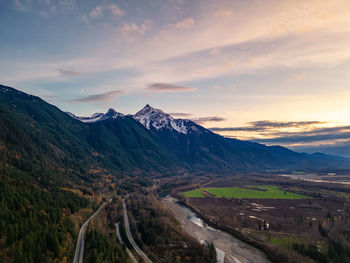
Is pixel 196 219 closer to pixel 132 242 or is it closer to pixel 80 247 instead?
pixel 132 242

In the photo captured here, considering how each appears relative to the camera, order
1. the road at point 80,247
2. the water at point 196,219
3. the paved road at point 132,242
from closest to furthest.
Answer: the road at point 80,247, the paved road at point 132,242, the water at point 196,219

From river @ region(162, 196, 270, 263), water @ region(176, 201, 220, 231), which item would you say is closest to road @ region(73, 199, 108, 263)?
river @ region(162, 196, 270, 263)

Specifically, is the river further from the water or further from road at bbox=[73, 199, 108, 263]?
road at bbox=[73, 199, 108, 263]

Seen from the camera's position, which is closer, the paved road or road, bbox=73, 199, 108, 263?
road, bbox=73, 199, 108, 263

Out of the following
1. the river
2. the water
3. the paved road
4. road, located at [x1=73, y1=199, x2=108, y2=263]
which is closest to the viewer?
road, located at [x1=73, y1=199, x2=108, y2=263]

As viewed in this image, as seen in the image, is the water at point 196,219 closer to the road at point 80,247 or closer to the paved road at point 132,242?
the paved road at point 132,242

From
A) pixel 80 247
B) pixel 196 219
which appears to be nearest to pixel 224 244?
pixel 196 219

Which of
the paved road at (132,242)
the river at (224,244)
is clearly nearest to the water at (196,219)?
the river at (224,244)

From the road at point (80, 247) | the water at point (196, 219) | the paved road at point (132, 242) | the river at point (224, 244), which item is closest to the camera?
the road at point (80, 247)

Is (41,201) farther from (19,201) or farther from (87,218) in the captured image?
(87,218)
